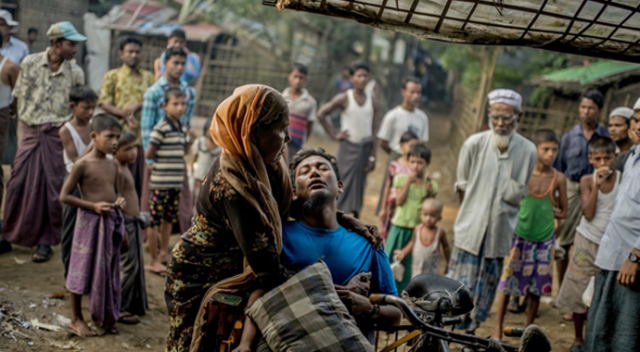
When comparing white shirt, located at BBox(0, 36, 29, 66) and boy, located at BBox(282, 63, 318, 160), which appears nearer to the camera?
white shirt, located at BBox(0, 36, 29, 66)

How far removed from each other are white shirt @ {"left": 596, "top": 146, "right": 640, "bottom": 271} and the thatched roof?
4.79 ft

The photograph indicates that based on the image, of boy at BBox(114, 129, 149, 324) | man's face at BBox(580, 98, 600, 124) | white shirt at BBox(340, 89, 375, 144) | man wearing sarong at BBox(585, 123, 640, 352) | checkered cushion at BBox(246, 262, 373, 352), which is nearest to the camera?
checkered cushion at BBox(246, 262, 373, 352)

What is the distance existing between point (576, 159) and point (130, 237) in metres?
4.81

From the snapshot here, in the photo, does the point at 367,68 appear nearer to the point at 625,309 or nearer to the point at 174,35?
the point at 174,35

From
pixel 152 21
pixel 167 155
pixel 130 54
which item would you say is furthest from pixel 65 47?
pixel 152 21

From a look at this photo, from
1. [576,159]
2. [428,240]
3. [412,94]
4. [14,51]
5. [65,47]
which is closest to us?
[428,240]

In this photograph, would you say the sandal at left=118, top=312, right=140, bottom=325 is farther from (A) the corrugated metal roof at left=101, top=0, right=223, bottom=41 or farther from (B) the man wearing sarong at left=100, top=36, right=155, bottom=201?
(A) the corrugated metal roof at left=101, top=0, right=223, bottom=41

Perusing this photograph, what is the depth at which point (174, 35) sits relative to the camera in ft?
24.6

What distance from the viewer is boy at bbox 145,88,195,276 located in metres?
5.81

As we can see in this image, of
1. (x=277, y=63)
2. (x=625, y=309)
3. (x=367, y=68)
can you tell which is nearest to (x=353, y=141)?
(x=367, y=68)

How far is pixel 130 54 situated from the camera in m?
6.54

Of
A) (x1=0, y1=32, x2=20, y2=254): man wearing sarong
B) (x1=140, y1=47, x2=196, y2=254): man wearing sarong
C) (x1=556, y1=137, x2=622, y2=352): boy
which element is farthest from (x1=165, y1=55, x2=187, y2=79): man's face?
(x1=556, y1=137, x2=622, y2=352): boy

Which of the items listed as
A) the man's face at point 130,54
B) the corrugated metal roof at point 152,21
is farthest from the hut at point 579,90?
the corrugated metal roof at point 152,21

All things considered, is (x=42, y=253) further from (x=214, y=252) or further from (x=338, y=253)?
(x=338, y=253)
